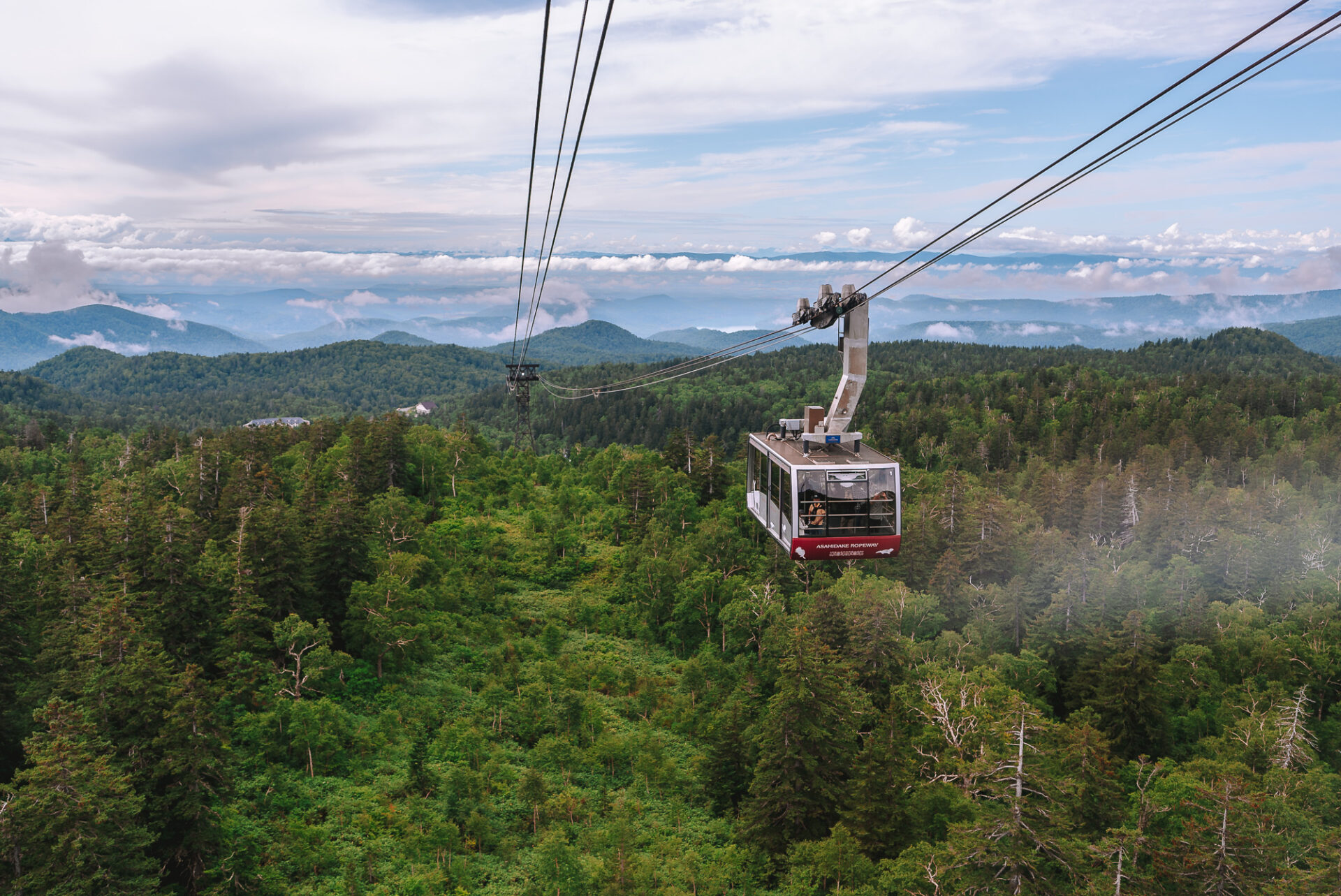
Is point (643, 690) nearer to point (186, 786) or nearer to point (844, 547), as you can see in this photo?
point (186, 786)

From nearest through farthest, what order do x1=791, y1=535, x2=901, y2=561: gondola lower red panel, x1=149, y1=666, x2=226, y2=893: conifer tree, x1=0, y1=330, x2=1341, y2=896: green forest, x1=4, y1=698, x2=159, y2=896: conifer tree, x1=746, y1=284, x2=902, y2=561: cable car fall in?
1. x1=746, y1=284, x2=902, y2=561: cable car
2. x1=791, y1=535, x2=901, y2=561: gondola lower red panel
3. x1=4, y1=698, x2=159, y2=896: conifer tree
4. x1=0, y1=330, x2=1341, y2=896: green forest
5. x1=149, y1=666, x2=226, y2=893: conifer tree

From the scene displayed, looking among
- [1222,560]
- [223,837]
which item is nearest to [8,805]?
[223,837]

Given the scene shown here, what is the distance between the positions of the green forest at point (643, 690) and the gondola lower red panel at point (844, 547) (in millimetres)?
8528

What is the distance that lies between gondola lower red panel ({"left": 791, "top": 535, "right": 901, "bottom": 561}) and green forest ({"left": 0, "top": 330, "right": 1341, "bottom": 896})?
8.53 meters

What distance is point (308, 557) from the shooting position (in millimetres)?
50844

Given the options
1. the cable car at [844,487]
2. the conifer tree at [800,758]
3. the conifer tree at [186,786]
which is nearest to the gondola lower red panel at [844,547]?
the cable car at [844,487]

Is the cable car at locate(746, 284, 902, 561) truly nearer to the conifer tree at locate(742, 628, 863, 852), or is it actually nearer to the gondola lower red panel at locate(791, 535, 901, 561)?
the gondola lower red panel at locate(791, 535, 901, 561)

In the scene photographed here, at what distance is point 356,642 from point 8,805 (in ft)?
94.1

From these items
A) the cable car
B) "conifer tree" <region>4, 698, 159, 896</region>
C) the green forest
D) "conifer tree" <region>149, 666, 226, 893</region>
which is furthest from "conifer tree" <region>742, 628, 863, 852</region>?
"conifer tree" <region>4, 698, 159, 896</region>

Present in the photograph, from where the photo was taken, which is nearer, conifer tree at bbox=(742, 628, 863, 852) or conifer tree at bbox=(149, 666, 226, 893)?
conifer tree at bbox=(149, 666, 226, 893)

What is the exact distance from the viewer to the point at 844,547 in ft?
75.3

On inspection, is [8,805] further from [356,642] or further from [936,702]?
[936,702]

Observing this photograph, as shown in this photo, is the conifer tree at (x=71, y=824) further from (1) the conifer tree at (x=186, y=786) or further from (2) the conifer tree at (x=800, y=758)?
(2) the conifer tree at (x=800, y=758)

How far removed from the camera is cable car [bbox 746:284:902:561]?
73.2 feet
